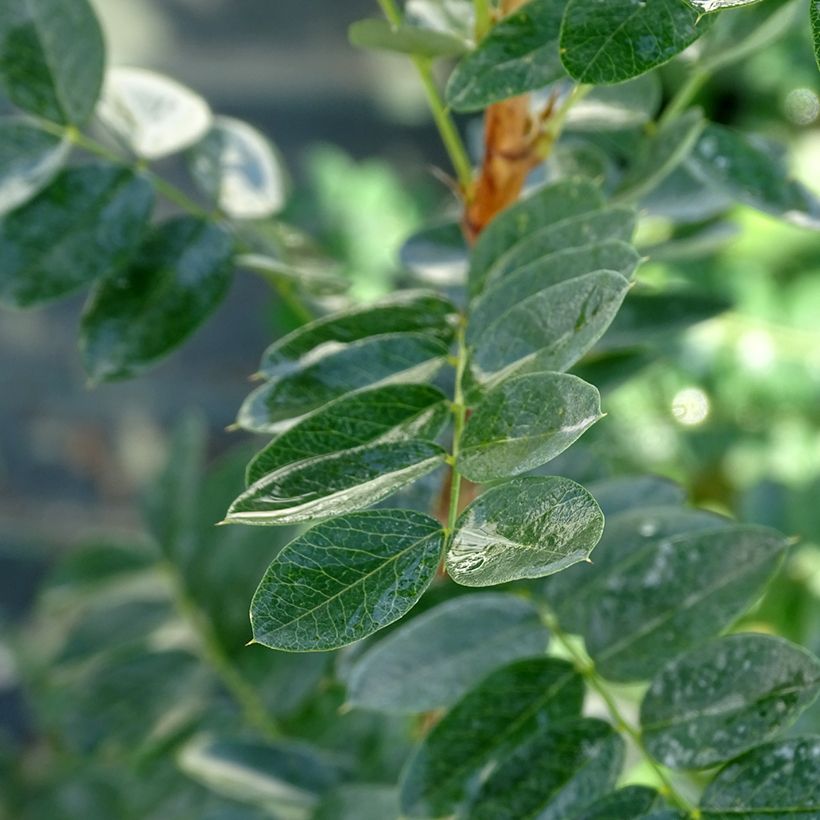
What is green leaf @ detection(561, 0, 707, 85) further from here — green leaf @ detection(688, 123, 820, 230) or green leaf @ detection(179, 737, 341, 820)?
green leaf @ detection(179, 737, 341, 820)

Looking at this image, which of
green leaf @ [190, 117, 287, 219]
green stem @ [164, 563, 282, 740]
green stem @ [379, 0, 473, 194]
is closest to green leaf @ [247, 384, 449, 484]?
green stem @ [379, 0, 473, 194]

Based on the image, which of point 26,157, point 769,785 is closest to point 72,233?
point 26,157

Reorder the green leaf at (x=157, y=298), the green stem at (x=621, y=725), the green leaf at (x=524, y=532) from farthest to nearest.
A: 1. the green leaf at (x=157, y=298)
2. the green stem at (x=621, y=725)
3. the green leaf at (x=524, y=532)

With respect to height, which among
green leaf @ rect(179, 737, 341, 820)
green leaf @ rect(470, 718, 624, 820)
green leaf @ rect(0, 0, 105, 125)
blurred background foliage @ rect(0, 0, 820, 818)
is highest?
green leaf @ rect(0, 0, 105, 125)

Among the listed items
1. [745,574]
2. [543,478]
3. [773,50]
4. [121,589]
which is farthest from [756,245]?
[543,478]

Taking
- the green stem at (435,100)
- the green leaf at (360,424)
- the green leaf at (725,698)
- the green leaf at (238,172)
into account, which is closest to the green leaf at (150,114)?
the green leaf at (238,172)

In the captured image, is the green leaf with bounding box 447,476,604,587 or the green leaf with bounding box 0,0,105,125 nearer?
the green leaf with bounding box 447,476,604,587

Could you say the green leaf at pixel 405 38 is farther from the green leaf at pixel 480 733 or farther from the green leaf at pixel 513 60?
the green leaf at pixel 480 733
